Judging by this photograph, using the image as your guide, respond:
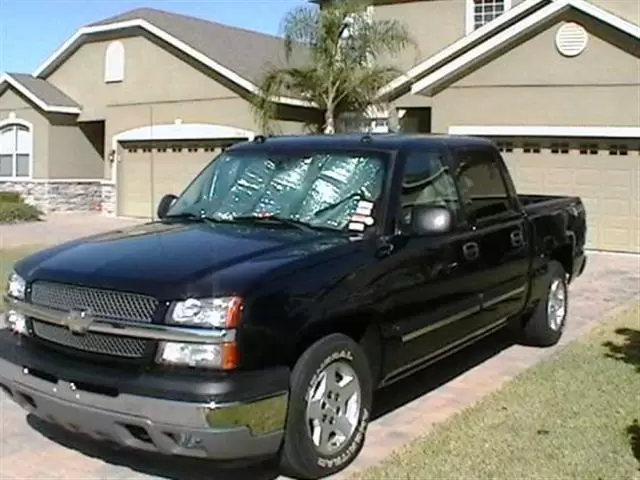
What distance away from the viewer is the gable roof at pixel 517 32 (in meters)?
16.1

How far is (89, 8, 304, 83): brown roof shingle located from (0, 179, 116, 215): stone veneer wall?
17.1ft

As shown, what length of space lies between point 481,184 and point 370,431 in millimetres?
2373

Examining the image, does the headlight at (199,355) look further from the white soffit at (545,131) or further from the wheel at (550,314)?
the white soffit at (545,131)

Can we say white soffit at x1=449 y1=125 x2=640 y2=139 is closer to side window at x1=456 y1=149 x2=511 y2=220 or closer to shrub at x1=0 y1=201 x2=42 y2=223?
side window at x1=456 y1=149 x2=511 y2=220

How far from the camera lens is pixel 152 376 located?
4141mm

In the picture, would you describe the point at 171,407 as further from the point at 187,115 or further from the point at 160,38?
the point at 160,38

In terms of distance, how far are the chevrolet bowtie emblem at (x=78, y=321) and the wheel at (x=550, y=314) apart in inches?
192

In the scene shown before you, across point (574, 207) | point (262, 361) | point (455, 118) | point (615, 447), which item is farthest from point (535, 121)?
point (262, 361)

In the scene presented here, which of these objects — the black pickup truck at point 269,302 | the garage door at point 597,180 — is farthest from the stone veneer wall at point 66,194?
the black pickup truck at point 269,302

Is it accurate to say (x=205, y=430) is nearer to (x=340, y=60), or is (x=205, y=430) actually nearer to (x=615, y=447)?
(x=615, y=447)

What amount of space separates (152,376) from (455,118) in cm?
1504

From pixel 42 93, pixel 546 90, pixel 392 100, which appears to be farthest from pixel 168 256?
pixel 42 93

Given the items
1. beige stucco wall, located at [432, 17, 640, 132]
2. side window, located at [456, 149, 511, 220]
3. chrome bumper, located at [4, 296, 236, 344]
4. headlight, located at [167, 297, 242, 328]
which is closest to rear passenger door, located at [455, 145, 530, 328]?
side window, located at [456, 149, 511, 220]

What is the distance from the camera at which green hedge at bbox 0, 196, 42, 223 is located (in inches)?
918
